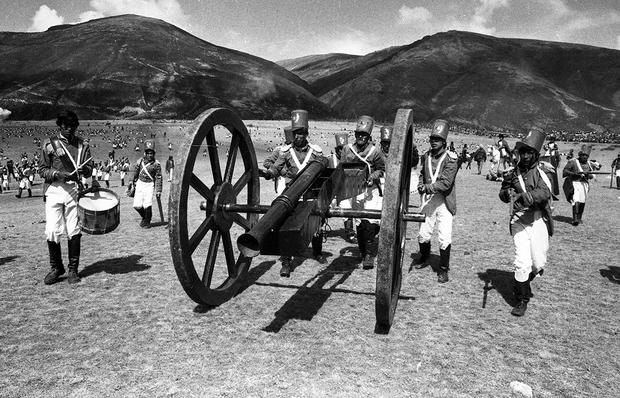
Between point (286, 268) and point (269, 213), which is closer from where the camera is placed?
point (269, 213)

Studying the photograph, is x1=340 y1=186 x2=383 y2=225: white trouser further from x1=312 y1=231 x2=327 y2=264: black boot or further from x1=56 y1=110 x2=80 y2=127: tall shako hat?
x1=56 y1=110 x2=80 y2=127: tall shako hat

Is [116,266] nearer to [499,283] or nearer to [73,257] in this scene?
[73,257]

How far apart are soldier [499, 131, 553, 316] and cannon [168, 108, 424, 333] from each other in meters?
1.43

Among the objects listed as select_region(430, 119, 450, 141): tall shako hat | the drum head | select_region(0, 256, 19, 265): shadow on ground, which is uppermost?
select_region(430, 119, 450, 141): tall shako hat

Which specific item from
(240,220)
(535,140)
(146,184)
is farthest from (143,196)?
(535,140)

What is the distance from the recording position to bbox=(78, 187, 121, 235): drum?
6.10 metres

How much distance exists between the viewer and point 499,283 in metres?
6.80

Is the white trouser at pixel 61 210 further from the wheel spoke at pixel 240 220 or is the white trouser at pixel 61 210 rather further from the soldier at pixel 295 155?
the soldier at pixel 295 155

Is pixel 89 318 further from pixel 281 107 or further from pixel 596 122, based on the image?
pixel 596 122

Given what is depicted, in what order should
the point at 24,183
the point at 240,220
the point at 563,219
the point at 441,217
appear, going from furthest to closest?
the point at 24,183 < the point at 563,219 < the point at 441,217 < the point at 240,220

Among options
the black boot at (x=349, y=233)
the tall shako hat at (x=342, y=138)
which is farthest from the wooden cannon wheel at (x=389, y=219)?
the tall shako hat at (x=342, y=138)

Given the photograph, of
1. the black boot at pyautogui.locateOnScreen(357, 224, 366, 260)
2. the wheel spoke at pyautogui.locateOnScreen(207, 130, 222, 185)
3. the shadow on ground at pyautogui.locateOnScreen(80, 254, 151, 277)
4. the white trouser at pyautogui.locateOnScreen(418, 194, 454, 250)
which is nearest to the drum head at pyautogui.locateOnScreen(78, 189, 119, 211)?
the shadow on ground at pyautogui.locateOnScreen(80, 254, 151, 277)

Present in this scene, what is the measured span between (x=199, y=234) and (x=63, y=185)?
9.00ft

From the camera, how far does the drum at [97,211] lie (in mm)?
6102
